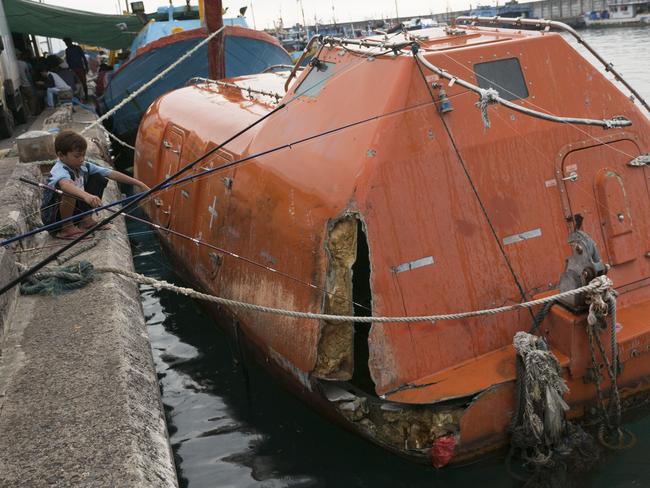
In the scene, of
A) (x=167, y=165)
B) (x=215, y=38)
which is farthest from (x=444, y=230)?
(x=215, y=38)

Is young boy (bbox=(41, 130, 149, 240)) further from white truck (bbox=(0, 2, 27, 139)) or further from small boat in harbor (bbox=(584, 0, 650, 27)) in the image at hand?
small boat in harbor (bbox=(584, 0, 650, 27))

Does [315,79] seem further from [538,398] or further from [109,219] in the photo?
[538,398]

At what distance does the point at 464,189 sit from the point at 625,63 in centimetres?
2546

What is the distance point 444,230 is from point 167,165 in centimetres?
455

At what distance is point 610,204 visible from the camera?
15.5 feet

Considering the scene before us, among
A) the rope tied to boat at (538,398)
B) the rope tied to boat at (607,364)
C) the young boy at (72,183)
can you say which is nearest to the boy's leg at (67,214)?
the young boy at (72,183)

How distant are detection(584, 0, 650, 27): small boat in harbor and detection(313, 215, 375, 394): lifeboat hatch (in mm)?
49391

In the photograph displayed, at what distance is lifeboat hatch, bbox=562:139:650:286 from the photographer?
4.71 metres

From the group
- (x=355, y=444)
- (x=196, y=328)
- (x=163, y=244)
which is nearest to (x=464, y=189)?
(x=355, y=444)

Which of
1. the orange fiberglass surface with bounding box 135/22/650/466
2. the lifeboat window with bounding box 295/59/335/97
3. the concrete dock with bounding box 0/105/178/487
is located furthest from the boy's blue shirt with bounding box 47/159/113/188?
the lifeboat window with bounding box 295/59/335/97

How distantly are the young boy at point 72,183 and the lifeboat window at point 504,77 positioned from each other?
321cm

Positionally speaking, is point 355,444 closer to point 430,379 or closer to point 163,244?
point 430,379

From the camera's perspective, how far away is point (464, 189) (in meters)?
4.39

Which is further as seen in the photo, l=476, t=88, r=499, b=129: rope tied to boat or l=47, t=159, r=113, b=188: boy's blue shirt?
l=47, t=159, r=113, b=188: boy's blue shirt
